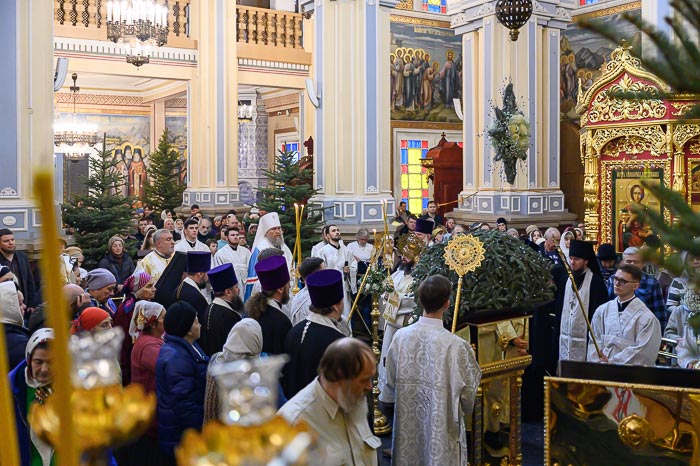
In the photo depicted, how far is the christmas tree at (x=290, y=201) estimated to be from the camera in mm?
12703

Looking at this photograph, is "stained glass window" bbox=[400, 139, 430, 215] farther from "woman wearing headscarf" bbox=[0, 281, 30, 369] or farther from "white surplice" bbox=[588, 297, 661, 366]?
"woman wearing headscarf" bbox=[0, 281, 30, 369]

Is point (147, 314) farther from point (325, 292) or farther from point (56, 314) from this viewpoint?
point (56, 314)

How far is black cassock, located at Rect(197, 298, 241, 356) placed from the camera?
17.2 feet

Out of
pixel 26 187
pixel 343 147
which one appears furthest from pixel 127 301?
pixel 343 147

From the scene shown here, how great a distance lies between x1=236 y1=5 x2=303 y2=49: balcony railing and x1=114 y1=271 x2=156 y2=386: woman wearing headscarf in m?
12.6

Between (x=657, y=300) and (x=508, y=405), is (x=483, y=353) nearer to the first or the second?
(x=508, y=405)

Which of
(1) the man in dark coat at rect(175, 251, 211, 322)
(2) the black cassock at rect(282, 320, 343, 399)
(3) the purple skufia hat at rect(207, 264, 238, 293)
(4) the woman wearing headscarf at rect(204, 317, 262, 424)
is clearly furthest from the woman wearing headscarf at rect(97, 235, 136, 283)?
(2) the black cassock at rect(282, 320, 343, 399)

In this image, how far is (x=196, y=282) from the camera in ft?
21.1

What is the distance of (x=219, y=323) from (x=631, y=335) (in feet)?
9.72

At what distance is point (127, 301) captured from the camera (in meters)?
6.15

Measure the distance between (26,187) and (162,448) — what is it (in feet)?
22.0

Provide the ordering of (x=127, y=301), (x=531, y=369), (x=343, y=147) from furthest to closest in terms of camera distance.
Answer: (x=343, y=147), (x=531, y=369), (x=127, y=301)

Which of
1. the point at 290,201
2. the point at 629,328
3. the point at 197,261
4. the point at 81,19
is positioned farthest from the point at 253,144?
the point at 629,328

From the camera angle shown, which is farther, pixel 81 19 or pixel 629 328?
pixel 81 19
